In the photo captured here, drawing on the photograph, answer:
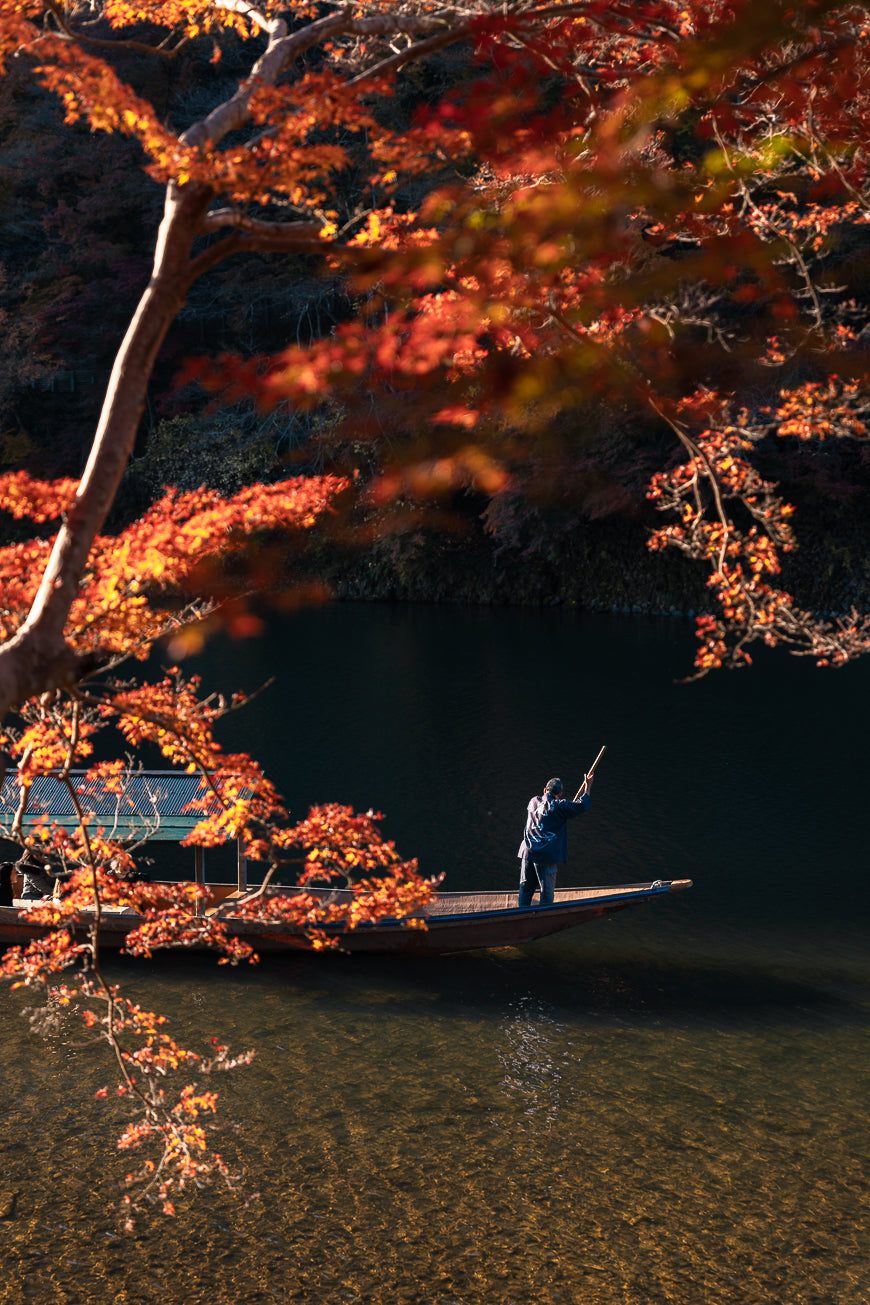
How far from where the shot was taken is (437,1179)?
30.5 ft

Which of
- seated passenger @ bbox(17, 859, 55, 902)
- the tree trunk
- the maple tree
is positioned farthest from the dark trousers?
the tree trunk

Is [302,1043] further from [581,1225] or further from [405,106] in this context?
[405,106]

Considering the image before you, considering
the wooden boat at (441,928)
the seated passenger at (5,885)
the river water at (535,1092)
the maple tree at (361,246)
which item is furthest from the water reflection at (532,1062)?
the seated passenger at (5,885)

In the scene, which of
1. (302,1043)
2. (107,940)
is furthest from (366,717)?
(302,1043)

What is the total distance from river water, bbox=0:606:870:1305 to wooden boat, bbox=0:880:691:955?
27 centimetres

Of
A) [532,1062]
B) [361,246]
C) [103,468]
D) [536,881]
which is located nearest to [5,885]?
[536,881]

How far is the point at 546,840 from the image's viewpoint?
44.3 ft

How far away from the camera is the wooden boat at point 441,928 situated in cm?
1322

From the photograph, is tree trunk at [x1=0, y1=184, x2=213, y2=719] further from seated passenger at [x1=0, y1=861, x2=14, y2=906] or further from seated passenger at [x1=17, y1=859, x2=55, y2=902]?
seated passenger at [x1=0, y1=861, x2=14, y2=906]

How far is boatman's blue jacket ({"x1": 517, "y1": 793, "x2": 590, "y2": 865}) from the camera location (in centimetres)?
1331

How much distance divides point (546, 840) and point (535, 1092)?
11.1 feet

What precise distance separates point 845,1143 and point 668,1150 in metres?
1.47

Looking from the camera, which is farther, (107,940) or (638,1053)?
(107,940)

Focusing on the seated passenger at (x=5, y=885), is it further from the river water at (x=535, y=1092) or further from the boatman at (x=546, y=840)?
the boatman at (x=546, y=840)
